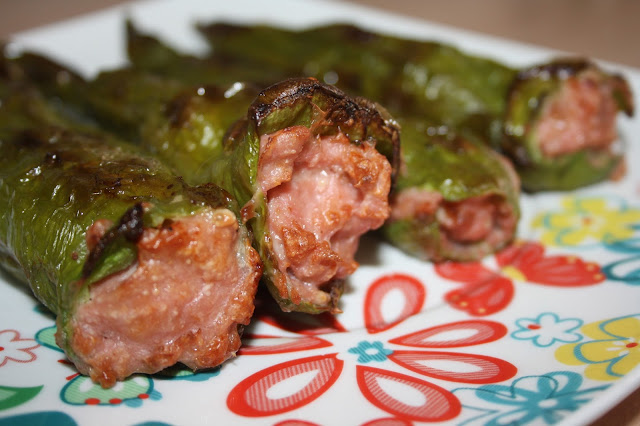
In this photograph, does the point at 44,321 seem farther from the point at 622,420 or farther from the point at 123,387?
the point at 622,420

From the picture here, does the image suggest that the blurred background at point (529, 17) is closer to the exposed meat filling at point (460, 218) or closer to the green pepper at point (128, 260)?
the exposed meat filling at point (460, 218)

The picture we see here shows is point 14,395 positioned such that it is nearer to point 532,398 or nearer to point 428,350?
point 428,350

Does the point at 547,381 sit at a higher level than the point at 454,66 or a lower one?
lower

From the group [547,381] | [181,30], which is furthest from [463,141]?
[181,30]

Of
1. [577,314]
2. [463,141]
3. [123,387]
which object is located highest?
[463,141]

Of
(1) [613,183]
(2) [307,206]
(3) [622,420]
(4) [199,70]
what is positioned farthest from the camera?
(4) [199,70]

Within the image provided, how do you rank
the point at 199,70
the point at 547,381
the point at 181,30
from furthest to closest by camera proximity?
the point at 181,30 → the point at 199,70 → the point at 547,381

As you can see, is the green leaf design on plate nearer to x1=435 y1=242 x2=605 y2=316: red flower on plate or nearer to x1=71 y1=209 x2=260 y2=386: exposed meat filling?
x1=71 y1=209 x2=260 y2=386: exposed meat filling

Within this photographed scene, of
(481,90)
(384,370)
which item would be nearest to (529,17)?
(481,90)

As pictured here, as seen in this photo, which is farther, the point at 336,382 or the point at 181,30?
the point at 181,30
